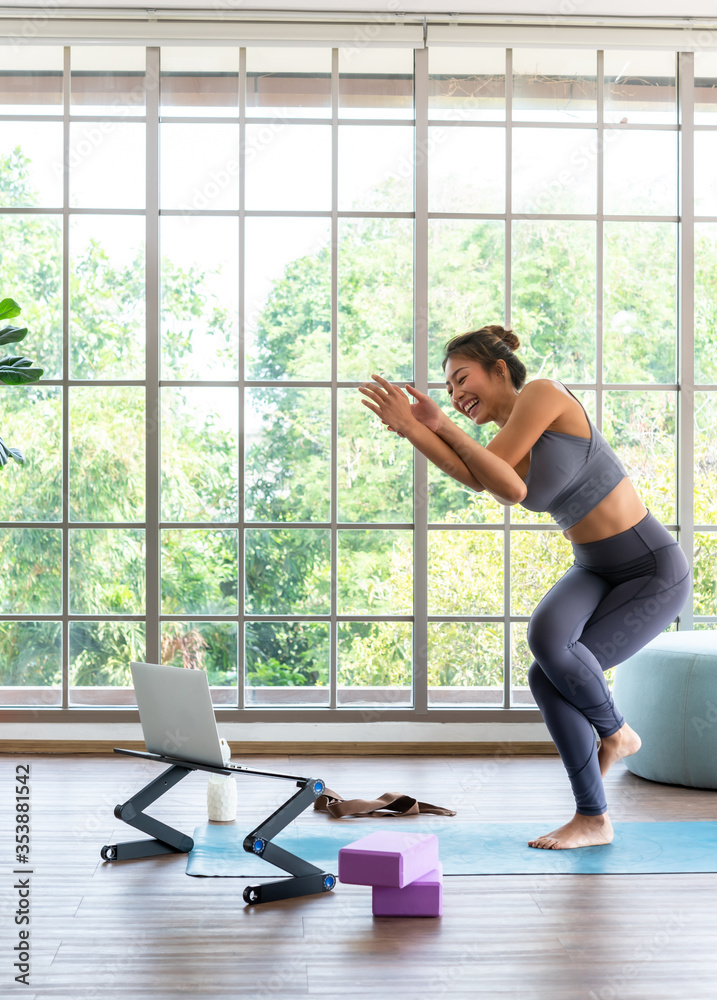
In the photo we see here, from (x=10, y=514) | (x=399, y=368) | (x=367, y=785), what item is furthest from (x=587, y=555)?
(x=10, y=514)

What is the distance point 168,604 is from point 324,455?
922mm

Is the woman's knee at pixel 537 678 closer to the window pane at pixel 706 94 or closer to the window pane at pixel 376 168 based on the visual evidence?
the window pane at pixel 376 168

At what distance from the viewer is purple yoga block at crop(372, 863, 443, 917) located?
82.3 inches

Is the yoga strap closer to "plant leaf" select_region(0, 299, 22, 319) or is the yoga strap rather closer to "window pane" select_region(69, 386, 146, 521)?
"window pane" select_region(69, 386, 146, 521)

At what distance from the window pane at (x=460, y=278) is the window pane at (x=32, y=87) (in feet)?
5.53

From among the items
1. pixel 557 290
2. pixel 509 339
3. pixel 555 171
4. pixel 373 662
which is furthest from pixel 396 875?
pixel 555 171

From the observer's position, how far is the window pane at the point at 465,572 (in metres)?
3.88

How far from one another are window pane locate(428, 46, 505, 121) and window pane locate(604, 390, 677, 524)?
1344 millimetres

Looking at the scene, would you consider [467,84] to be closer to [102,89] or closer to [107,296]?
[102,89]

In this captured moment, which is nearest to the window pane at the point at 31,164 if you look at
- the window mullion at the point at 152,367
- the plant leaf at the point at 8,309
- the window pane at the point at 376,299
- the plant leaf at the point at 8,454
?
the window mullion at the point at 152,367

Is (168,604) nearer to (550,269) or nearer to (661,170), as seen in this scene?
(550,269)

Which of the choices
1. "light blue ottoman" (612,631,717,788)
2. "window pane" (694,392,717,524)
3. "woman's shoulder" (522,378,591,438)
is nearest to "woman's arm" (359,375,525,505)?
"woman's shoulder" (522,378,591,438)

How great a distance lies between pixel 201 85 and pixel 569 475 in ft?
8.18

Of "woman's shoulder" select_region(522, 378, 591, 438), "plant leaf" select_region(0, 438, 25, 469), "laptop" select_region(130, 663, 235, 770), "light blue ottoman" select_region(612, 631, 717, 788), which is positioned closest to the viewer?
"laptop" select_region(130, 663, 235, 770)
